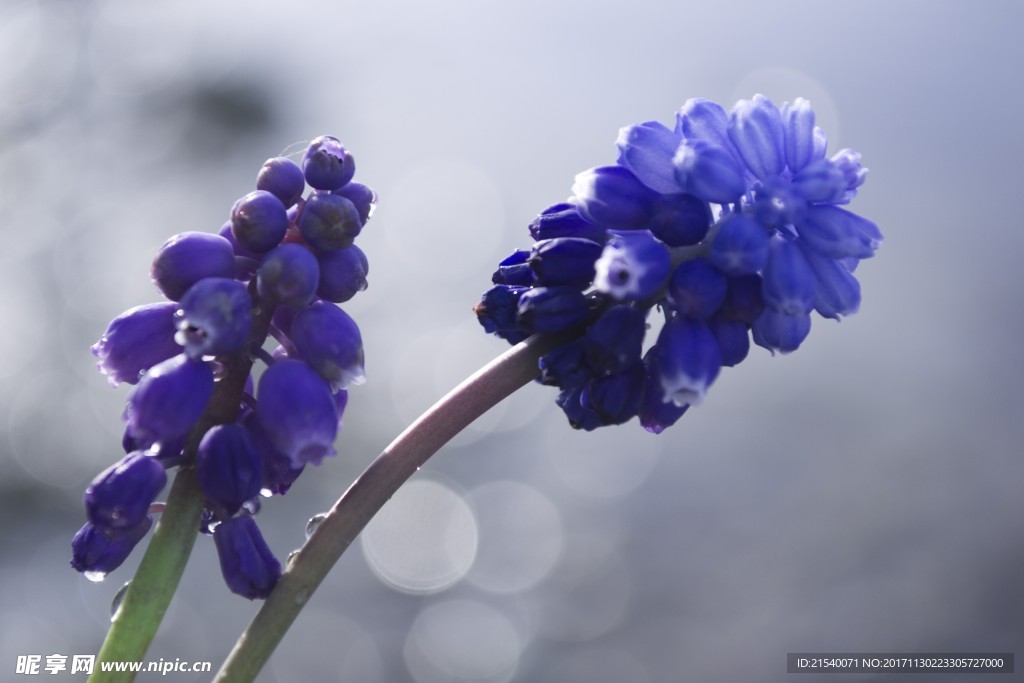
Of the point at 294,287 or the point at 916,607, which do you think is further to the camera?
the point at 916,607

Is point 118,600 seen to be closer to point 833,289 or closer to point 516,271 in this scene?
point 516,271

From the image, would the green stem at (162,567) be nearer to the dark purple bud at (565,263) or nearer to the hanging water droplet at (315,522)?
the hanging water droplet at (315,522)

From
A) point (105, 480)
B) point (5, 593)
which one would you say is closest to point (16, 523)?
point (5, 593)

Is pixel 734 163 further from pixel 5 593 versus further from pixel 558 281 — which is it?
pixel 5 593

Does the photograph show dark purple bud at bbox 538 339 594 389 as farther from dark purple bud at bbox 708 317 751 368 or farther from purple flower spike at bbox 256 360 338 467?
purple flower spike at bbox 256 360 338 467

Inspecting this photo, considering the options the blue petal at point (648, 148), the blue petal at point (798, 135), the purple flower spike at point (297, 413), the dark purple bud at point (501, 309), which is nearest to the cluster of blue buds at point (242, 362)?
the purple flower spike at point (297, 413)
